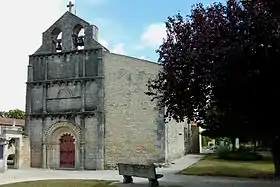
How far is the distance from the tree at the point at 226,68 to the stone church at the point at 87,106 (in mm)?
10695

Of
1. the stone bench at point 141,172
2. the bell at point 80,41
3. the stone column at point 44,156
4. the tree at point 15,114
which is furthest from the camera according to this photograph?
the tree at point 15,114

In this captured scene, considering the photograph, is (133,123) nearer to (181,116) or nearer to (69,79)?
(69,79)

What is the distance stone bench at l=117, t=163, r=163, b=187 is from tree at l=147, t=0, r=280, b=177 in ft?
10.9

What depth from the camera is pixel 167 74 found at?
63.6ft

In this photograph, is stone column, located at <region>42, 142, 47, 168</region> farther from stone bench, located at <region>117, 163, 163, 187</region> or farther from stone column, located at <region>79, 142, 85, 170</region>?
stone bench, located at <region>117, 163, 163, 187</region>

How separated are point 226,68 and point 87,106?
17.9m

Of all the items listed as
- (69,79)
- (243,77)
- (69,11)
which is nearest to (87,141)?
(69,79)

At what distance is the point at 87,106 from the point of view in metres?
31.9

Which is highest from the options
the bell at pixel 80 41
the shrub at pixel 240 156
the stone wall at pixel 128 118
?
the bell at pixel 80 41

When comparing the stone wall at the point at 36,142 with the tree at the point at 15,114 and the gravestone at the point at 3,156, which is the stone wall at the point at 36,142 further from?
the tree at the point at 15,114

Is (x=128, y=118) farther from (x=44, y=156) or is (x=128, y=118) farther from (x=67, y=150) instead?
(x=44, y=156)

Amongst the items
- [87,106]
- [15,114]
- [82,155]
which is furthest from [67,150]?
[15,114]

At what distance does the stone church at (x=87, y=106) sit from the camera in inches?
1233

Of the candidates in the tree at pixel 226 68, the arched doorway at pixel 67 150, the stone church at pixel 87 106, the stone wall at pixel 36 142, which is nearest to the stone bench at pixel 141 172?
the tree at pixel 226 68
